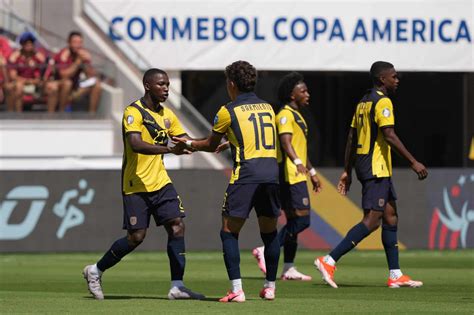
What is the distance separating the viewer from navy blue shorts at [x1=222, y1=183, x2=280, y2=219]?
11672mm

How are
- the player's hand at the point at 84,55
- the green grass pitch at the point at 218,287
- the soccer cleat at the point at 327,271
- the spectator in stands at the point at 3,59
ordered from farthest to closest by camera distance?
the player's hand at the point at 84,55 → the spectator in stands at the point at 3,59 → the soccer cleat at the point at 327,271 → the green grass pitch at the point at 218,287

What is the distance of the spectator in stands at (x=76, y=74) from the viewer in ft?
77.3

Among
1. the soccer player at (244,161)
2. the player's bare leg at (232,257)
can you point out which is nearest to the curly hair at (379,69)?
the soccer player at (244,161)

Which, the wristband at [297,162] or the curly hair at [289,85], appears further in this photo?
the curly hair at [289,85]

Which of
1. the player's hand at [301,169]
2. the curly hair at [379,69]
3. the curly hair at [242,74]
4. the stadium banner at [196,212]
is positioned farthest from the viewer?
the stadium banner at [196,212]

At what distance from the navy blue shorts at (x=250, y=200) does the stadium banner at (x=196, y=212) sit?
29.9ft

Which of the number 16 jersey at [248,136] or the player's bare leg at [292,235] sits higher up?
the number 16 jersey at [248,136]

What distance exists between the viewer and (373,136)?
13836 millimetres

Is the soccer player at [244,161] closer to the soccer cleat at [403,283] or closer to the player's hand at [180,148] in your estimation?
the player's hand at [180,148]

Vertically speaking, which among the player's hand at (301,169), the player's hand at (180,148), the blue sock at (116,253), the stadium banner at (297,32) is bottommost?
the blue sock at (116,253)

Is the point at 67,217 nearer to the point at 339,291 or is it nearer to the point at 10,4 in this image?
the point at 10,4

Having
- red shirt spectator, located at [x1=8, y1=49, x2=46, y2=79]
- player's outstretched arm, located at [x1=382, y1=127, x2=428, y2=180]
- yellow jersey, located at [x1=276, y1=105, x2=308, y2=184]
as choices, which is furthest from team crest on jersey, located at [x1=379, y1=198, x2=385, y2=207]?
red shirt spectator, located at [x1=8, y1=49, x2=46, y2=79]

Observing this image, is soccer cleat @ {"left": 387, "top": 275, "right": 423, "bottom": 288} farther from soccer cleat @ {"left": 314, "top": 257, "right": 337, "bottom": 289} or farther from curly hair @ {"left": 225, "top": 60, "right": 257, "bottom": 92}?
curly hair @ {"left": 225, "top": 60, "right": 257, "bottom": 92}

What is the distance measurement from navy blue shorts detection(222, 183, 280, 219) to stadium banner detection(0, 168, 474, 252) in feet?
29.9
